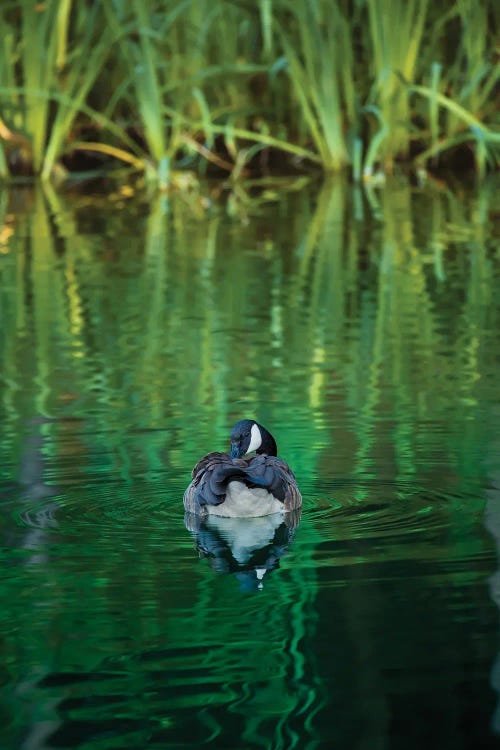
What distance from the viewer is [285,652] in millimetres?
3432

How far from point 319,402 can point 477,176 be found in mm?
8924

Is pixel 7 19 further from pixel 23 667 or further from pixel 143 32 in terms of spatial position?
pixel 23 667

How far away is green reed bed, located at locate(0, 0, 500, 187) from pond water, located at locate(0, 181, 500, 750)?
13.2 ft

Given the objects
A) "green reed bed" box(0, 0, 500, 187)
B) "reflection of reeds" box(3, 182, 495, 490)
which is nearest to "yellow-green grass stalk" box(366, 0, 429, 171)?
"green reed bed" box(0, 0, 500, 187)

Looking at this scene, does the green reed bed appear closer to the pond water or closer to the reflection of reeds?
the reflection of reeds

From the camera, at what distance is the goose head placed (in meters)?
4.91

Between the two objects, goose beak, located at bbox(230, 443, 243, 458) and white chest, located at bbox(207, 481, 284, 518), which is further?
goose beak, located at bbox(230, 443, 243, 458)

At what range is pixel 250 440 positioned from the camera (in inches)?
194

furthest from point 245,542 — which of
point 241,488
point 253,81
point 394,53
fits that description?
point 253,81


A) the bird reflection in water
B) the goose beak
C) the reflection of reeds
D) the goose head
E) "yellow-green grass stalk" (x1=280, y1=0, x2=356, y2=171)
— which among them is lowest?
the reflection of reeds

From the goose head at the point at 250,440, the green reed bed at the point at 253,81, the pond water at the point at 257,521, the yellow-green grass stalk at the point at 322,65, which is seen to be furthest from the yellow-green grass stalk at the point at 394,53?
the goose head at the point at 250,440

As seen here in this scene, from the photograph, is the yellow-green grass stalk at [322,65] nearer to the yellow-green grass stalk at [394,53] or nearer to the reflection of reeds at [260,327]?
the yellow-green grass stalk at [394,53]

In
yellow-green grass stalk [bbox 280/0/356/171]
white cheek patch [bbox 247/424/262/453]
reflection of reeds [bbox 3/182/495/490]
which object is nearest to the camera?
white cheek patch [bbox 247/424/262/453]

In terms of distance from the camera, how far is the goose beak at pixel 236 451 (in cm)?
493
